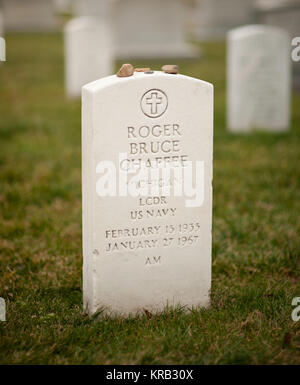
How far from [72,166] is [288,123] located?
3.09 meters

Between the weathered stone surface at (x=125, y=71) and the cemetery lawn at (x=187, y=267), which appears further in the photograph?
the weathered stone surface at (x=125, y=71)

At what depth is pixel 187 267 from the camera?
3061mm

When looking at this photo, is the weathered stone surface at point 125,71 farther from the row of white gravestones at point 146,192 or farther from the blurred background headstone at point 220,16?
the blurred background headstone at point 220,16

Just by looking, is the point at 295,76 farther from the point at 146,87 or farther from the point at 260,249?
the point at 146,87

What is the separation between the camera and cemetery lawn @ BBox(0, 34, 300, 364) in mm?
2604

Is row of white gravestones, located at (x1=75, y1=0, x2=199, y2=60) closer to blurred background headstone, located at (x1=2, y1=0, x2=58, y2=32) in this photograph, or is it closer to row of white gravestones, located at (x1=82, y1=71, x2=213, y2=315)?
blurred background headstone, located at (x1=2, y1=0, x2=58, y2=32)

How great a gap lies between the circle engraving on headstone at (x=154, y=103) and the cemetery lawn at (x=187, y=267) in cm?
99

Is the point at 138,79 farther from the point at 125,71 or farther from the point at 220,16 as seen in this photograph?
the point at 220,16

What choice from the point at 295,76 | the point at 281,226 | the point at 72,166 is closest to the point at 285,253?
the point at 281,226

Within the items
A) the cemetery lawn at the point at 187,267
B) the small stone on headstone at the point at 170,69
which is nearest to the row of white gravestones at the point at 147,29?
the cemetery lawn at the point at 187,267

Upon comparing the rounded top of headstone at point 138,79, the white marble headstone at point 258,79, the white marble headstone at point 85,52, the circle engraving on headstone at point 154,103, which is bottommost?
the circle engraving on headstone at point 154,103

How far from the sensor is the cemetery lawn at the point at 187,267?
2604mm

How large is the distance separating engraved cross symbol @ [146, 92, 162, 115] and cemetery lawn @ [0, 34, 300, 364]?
1000mm

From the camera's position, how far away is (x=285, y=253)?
3.73 metres
